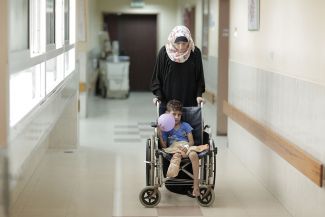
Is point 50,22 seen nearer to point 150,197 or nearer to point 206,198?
point 150,197

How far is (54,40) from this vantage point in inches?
240

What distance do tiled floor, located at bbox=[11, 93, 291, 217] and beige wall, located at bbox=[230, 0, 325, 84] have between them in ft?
4.03

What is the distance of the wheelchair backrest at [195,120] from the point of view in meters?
6.09

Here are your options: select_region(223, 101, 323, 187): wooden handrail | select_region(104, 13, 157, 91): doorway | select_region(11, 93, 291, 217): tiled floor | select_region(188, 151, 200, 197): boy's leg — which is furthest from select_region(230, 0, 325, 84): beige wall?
select_region(104, 13, 157, 91): doorway

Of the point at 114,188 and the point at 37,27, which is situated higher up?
the point at 37,27

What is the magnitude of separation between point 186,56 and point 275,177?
56.5 inches

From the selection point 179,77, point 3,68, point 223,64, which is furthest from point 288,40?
point 223,64

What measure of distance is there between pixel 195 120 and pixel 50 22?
1642mm

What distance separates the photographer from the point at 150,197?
224 inches

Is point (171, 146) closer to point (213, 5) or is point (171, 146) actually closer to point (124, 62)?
point (213, 5)

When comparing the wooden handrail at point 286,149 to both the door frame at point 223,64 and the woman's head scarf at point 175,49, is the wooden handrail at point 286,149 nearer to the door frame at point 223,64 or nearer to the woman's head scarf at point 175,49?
the woman's head scarf at point 175,49

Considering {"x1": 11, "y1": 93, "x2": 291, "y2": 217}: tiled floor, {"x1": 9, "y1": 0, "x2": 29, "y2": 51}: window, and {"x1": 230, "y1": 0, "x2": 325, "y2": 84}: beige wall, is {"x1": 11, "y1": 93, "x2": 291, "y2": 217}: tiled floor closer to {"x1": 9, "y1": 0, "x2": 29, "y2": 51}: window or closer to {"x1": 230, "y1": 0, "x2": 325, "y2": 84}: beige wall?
{"x1": 230, "y1": 0, "x2": 325, "y2": 84}: beige wall

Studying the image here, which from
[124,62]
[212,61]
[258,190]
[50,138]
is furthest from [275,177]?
[124,62]

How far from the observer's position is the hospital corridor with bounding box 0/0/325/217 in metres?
4.26
